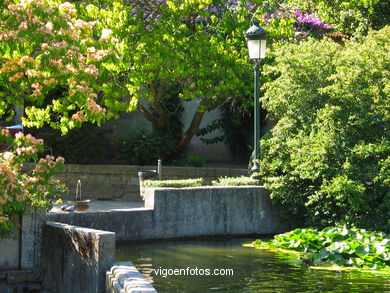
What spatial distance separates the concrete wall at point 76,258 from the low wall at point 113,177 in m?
9.63

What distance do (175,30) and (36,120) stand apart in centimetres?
704

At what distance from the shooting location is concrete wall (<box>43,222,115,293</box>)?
29.0 feet

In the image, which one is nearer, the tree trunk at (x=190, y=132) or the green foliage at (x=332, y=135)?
the green foliage at (x=332, y=135)

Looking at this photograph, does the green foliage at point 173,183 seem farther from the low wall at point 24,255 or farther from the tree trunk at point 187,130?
the tree trunk at point 187,130

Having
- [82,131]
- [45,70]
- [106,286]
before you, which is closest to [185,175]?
[82,131]

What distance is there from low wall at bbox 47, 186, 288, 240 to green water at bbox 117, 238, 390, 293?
0.40 m

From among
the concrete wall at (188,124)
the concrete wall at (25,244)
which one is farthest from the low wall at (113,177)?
the concrete wall at (25,244)

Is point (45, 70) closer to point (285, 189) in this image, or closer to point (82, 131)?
point (285, 189)

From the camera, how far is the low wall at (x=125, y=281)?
710cm

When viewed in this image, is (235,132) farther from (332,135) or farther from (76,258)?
(76,258)

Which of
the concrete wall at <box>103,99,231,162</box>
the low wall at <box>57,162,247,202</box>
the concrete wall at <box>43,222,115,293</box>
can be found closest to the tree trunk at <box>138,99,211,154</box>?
the concrete wall at <box>103,99,231,162</box>

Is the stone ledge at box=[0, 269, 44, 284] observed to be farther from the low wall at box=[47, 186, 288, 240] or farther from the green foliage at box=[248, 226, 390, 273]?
the green foliage at box=[248, 226, 390, 273]

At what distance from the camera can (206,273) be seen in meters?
10.9

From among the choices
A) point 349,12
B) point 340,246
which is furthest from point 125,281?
point 349,12
